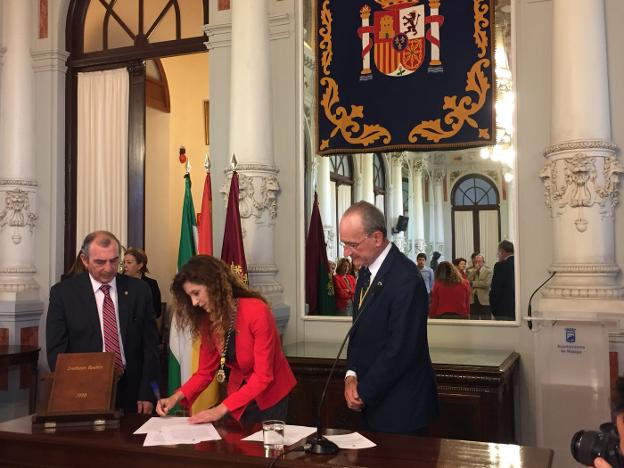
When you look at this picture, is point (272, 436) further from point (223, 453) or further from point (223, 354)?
point (223, 354)

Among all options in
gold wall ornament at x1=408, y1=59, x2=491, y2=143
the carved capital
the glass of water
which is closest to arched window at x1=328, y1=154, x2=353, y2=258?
the carved capital

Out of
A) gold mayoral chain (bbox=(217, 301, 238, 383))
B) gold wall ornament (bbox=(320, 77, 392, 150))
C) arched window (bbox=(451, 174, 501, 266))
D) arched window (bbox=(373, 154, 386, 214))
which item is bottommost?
gold mayoral chain (bbox=(217, 301, 238, 383))

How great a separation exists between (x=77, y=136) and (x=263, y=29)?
2.34m

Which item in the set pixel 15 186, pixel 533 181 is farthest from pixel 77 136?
pixel 533 181

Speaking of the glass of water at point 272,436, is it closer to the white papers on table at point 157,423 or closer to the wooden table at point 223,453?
the wooden table at point 223,453

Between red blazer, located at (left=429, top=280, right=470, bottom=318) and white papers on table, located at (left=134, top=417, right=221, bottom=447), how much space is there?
8.34 ft

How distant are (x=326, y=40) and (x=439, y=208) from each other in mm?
1575

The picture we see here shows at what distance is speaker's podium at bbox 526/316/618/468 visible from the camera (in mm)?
3895

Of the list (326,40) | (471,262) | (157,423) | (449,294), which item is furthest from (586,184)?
(157,423)

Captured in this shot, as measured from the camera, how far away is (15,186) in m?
6.12

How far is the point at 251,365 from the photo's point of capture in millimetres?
2873

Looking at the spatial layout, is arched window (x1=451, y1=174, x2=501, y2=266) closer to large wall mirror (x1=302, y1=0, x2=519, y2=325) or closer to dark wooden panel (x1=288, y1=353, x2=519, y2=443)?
large wall mirror (x1=302, y1=0, x2=519, y2=325)

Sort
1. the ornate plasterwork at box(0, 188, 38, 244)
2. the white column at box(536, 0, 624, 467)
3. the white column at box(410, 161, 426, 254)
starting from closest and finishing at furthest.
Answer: the white column at box(536, 0, 624, 467) → the white column at box(410, 161, 426, 254) → the ornate plasterwork at box(0, 188, 38, 244)

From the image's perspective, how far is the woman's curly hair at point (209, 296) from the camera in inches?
110
